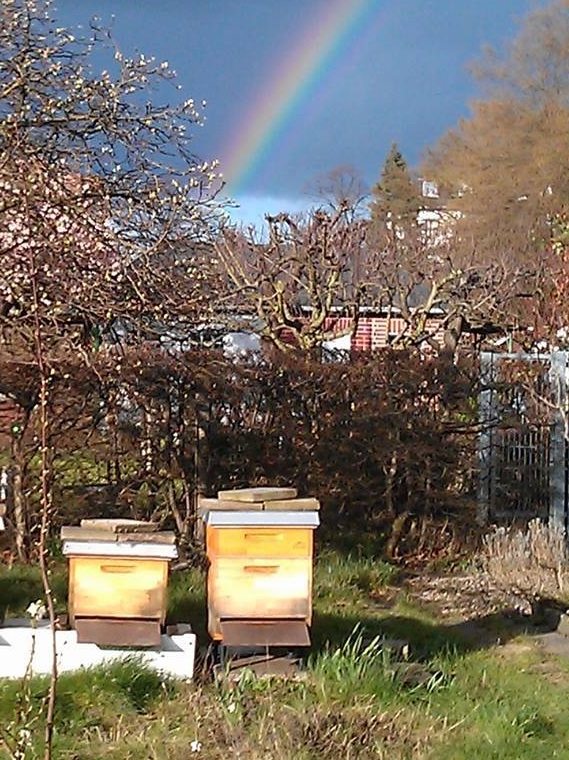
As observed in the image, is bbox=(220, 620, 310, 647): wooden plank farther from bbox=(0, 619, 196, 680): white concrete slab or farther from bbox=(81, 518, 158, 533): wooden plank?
bbox=(81, 518, 158, 533): wooden plank

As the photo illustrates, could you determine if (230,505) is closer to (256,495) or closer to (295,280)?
(256,495)

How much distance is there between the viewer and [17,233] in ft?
21.9

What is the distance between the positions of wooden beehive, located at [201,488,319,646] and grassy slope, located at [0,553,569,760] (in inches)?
10.7

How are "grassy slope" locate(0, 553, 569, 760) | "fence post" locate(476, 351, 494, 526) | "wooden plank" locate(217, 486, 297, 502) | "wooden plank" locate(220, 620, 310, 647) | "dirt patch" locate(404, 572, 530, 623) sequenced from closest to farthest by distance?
"grassy slope" locate(0, 553, 569, 760) < "wooden plank" locate(220, 620, 310, 647) < "wooden plank" locate(217, 486, 297, 502) < "dirt patch" locate(404, 572, 530, 623) < "fence post" locate(476, 351, 494, 526)

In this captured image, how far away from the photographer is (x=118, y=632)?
16.0 feet

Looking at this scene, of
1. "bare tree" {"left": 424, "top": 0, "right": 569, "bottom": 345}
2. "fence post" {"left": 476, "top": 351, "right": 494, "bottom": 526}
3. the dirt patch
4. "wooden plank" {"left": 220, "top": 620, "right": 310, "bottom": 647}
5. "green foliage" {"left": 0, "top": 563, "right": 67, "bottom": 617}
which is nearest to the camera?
"wooden plank" {"left": 220, "top": 620, "right": 310, "bottom": 647}

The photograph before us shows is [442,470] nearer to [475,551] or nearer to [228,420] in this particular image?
[475,551]

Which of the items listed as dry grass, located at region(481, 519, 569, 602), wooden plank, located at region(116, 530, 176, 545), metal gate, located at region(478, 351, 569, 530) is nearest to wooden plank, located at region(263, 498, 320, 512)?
wooden plank, located at region(116, 530, 176, 545)

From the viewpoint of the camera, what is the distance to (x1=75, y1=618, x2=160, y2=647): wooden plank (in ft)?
15.9

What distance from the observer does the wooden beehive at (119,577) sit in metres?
4.89

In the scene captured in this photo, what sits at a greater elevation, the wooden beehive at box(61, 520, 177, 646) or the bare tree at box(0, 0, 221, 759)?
the bare tree at box(0, 0, 221, 759)

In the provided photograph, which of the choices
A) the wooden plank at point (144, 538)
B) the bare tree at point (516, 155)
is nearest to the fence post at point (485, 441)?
the wooden plank at point (144, 538)

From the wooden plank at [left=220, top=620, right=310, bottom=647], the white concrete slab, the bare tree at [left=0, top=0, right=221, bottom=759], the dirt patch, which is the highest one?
the bare tree at [left=0, top=0, right=221, bottom=759]

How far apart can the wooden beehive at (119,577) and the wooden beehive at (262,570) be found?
0.89 ft
